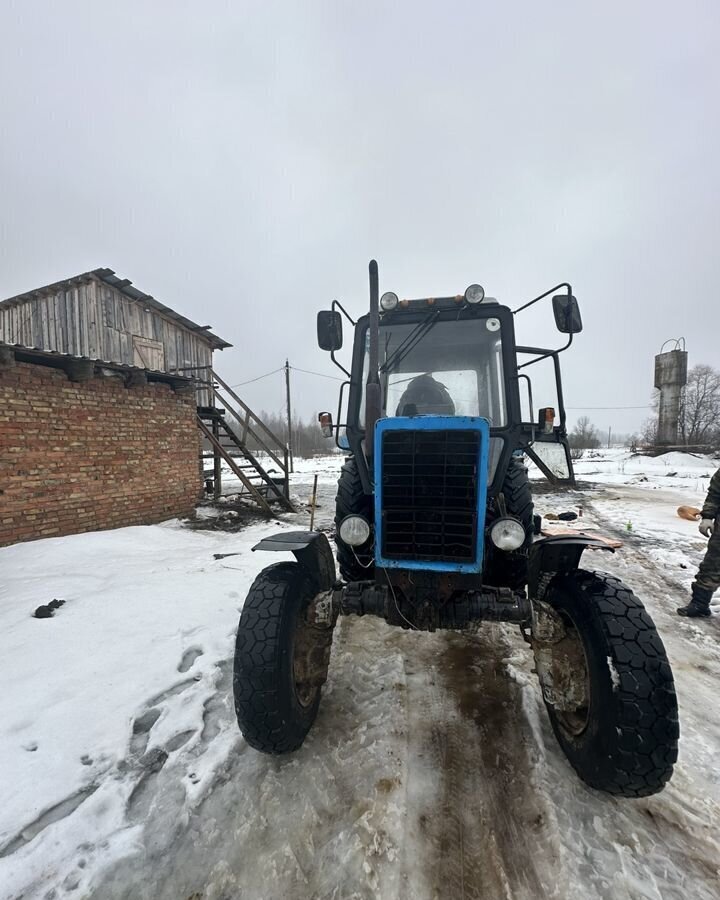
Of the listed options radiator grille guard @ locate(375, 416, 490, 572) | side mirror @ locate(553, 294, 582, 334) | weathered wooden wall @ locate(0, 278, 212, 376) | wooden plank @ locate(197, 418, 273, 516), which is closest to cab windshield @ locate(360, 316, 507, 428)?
side mirror @ locate(553, 294, 582, 334)

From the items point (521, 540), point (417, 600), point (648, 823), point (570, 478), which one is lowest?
point (648, 823)

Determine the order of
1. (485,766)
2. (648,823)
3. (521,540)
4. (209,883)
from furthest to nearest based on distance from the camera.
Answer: (521,540) → (485,766) → (648,823) → (209,883)

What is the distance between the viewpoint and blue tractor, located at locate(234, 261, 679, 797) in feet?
6.10

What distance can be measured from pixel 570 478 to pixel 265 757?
281 cm

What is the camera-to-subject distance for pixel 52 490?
617 cm

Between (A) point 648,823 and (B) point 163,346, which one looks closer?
(A) point 648,823

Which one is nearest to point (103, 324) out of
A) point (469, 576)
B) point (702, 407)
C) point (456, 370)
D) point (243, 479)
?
point (243, 479)

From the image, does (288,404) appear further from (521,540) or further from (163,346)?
(521,540)

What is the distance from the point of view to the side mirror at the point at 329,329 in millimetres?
3170

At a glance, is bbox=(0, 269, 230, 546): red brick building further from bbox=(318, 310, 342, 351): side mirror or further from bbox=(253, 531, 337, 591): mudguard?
bbox=(253, 531, 337, 591): mudguard

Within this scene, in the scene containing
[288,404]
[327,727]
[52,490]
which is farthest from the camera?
[288,404]

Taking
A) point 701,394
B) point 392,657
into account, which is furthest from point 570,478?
point 701,394

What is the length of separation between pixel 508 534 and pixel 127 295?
44.5 ft

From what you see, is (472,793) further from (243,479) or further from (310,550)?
(243,479)
